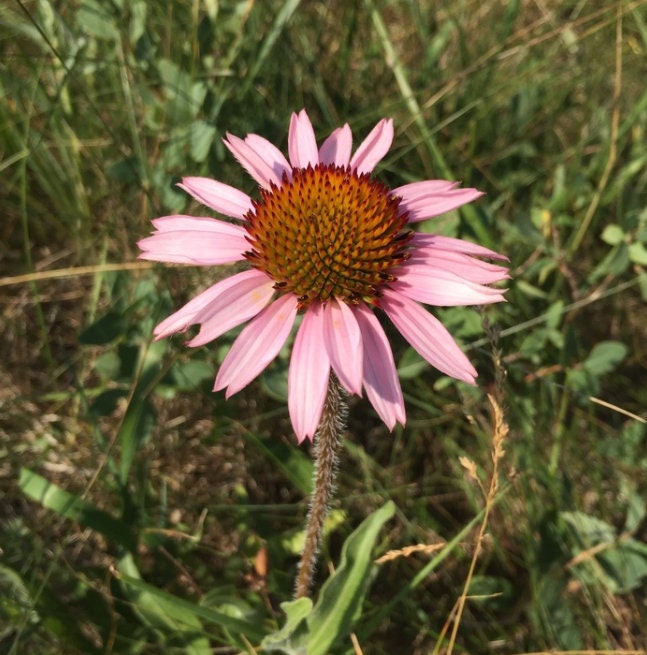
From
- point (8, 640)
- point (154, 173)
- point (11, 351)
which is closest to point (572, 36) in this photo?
point (154, 173)

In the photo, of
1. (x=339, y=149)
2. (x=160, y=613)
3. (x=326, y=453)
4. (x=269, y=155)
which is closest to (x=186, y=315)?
(x=326, y=453)

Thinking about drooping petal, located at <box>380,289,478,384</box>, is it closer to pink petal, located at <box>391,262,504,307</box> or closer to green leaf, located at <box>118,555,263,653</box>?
pink petal, located at <box>391,262,504,307</box>

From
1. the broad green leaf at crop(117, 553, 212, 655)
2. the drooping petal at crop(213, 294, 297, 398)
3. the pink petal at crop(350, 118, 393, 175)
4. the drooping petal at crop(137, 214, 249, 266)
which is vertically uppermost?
the pink petal at crop(350, 118, 393, 175)

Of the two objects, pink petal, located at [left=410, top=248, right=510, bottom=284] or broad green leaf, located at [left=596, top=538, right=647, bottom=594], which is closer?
pink petal, located at [left=410, top=248, right=510, bottom=284]

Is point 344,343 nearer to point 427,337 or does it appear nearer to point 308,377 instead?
point 308,377

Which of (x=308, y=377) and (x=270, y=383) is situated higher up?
(x=308, y=377)

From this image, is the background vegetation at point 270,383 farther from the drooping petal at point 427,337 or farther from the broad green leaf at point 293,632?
the drooping petal at point 427,337

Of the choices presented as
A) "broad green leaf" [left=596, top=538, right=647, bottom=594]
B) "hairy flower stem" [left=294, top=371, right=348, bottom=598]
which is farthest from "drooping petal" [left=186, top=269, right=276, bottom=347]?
"broad green leaf" [left=596, top=538, right=647, bottom=594]
